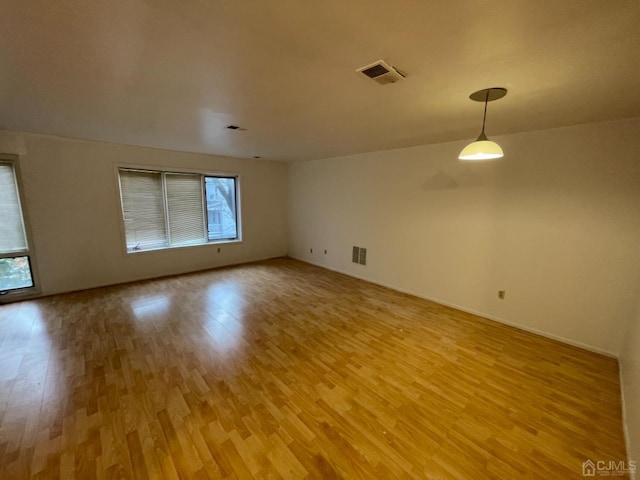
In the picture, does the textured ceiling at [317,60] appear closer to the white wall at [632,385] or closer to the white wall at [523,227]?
the white wall at [523,227]

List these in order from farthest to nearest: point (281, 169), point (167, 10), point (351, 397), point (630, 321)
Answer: point (281, 169)
point (630, 321)
point (351, 397)
point (167, 10)

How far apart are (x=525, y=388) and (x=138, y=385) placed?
3.39 meters

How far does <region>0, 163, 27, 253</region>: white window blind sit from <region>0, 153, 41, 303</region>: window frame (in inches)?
1.8

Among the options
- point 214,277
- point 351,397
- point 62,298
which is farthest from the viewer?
point 214,277

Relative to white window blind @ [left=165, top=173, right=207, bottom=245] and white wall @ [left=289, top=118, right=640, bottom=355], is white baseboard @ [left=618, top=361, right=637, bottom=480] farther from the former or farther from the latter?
white window blind @ [left=165, top=173, right=207, bottom=245]

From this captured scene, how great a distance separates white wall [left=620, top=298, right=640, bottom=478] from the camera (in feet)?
5.28

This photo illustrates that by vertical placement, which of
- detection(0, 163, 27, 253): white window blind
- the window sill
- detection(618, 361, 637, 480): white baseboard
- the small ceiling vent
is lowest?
detection(618, 361, 637, 480): white baseboard

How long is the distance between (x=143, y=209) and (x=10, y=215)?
165cm

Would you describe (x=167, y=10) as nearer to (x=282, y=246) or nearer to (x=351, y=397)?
(x=351, y=397)

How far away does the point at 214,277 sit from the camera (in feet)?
17.1

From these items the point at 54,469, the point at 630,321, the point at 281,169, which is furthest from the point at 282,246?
the point at 630,321

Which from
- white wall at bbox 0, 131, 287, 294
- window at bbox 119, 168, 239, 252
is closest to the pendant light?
white wall at bbox 0, 131, 287, 294

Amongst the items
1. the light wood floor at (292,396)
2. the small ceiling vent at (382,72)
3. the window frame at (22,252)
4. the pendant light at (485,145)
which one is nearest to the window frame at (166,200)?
the window frame at (22,252)

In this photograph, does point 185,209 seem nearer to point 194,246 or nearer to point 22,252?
point 194,246
